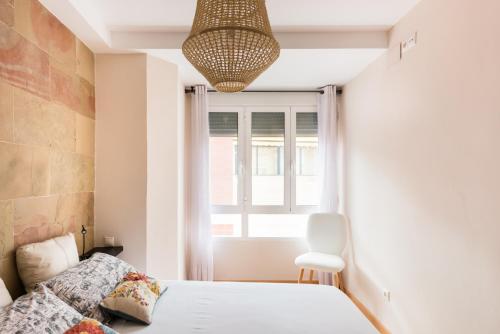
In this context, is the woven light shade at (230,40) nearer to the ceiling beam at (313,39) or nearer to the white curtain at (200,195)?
the ceiling beam at (313,39)

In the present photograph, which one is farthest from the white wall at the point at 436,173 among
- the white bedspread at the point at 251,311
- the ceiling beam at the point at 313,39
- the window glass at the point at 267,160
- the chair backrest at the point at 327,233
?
the window glass at the point at 267,160

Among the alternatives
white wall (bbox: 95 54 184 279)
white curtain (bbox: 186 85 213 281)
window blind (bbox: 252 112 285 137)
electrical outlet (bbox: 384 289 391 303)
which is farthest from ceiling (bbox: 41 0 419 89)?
electrical outlet (bbox: 384 289 391 303)

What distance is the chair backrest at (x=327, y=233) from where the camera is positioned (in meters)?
3.16

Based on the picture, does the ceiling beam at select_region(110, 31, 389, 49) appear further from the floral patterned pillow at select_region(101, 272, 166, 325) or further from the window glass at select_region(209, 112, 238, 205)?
the floral patterned pillow at select_region(101, 272, 166, 325)

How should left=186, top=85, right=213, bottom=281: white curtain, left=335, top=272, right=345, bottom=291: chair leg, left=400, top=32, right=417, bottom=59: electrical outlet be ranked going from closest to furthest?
left=400, top=32, right=417, bottom=59: electrical outlet, left=335, top=272, right=345, bottom=291: chair leg, left=186, top=85, right=213, bottom=281: white curtain

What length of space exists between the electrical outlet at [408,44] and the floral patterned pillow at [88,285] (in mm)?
2529

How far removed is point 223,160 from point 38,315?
252 centimetres

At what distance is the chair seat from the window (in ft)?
1.81

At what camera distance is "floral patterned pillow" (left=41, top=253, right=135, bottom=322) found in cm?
145

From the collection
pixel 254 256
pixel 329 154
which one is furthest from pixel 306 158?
pixel 254 256

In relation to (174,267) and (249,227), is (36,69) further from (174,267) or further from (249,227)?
(249,227)

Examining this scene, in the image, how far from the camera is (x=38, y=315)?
1179mm

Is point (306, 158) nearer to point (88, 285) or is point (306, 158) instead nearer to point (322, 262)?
point (322, 262)

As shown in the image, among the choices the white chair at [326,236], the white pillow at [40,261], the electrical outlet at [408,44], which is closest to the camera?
the white pillow at [40,261]
